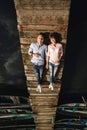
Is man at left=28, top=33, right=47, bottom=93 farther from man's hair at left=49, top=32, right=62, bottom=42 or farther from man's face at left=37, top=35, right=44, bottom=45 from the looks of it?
man's hair at left=49, top=32, right=62, bottom=42

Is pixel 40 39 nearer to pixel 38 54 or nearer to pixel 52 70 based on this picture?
pixel 38 54

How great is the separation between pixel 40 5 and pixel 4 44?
1.20m

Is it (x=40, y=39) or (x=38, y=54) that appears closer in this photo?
(x=40, y=39)

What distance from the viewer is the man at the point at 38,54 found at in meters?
6.13

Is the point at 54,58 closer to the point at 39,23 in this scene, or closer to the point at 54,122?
the point at 39,23

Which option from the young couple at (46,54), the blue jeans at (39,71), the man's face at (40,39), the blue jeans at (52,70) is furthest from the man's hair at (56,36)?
the blue jeans at (39,71)

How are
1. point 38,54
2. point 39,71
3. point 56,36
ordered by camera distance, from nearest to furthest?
point 56,36 → point 38,54 → point 39,71

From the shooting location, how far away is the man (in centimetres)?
613

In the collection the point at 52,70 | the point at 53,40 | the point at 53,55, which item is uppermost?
the point at 53,40

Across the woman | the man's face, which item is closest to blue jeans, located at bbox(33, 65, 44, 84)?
the woman

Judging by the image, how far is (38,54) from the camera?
6258 mm

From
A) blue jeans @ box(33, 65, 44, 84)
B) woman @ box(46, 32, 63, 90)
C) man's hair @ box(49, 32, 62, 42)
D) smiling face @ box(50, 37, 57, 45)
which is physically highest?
man's hair @ box(49, 32, 62, 42)

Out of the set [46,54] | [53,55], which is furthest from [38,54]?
[53,55]

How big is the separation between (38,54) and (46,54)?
18 centimetres
